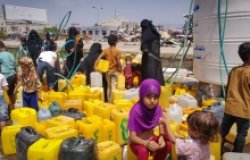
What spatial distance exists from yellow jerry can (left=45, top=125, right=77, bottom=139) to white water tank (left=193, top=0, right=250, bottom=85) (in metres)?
3.03

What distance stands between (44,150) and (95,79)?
12.2 ft

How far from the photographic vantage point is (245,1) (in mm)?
4867

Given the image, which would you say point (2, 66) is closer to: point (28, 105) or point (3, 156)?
point (28, 105)

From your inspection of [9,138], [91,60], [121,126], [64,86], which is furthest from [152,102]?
[91,60]

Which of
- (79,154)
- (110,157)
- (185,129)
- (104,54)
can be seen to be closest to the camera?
(79,154)

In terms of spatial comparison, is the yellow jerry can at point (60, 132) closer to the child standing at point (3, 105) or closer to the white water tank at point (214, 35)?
the child standing at point (3, 105)

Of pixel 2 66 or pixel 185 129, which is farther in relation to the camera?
pixel 2 66

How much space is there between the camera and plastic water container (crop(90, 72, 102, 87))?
259 inches

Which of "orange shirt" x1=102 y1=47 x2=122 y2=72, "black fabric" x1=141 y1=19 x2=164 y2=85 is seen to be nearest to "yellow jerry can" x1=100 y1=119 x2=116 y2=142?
"black fabric" x1=141 y1=19 x2=164 y2=85

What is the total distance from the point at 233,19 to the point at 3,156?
160 inches

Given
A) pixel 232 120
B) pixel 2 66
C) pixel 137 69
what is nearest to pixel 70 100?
pixel 2 66

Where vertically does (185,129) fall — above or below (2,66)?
below

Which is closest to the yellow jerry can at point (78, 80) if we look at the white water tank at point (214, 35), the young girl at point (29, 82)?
the young girl at point (29, 82)

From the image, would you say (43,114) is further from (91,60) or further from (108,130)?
(91,60)
